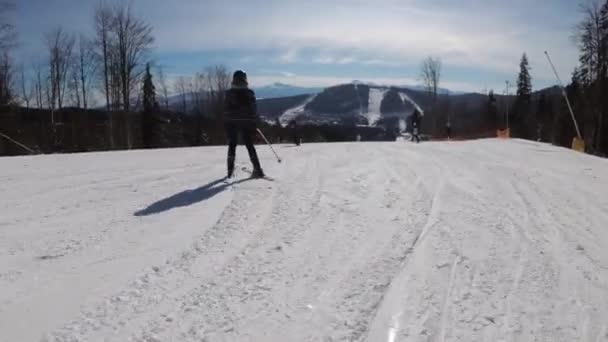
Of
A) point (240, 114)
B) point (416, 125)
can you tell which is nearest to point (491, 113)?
point (416, 125)

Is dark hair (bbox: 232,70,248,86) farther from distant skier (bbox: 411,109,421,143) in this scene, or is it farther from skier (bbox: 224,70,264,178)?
distant skier (bbox: 411,109,421,143)

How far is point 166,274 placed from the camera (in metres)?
3.78

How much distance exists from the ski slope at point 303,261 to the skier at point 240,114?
2.59 ft

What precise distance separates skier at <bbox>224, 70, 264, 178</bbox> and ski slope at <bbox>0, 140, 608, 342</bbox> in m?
0.79

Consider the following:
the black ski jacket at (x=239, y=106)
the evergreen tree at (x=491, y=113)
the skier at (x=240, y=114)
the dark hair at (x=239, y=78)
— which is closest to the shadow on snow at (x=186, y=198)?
the skier at (x=240, y=114)

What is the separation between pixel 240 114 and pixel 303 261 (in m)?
4.33

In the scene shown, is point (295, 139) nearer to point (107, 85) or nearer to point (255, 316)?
point (255, 316)

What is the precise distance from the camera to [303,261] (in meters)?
4.12

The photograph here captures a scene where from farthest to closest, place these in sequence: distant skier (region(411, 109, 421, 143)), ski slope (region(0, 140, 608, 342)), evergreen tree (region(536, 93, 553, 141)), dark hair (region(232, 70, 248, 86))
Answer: evergreen tree (region(536, 93, 553, 141)) → distant skier (region(411, 109, 421, 143)) → dark hair (region(232, 70, 248, 86)) → ski slope (region(0, 140, 608, 342))

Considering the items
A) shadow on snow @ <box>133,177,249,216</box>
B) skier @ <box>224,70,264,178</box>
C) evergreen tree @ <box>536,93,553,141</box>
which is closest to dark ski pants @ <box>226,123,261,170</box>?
skier @ <box>224,70,264,178</box>

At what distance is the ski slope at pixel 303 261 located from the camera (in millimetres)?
3035

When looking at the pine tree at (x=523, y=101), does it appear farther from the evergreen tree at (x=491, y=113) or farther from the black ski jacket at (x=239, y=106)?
the black ski jacket at (x=239, y=106)

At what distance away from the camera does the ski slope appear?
3.04 meters

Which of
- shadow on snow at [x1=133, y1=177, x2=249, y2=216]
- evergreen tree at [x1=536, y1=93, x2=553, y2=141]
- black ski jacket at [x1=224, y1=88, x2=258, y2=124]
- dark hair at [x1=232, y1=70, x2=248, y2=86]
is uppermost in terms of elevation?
evergreen tree at [x1=536, y1=93, x2=553, y2=141]
